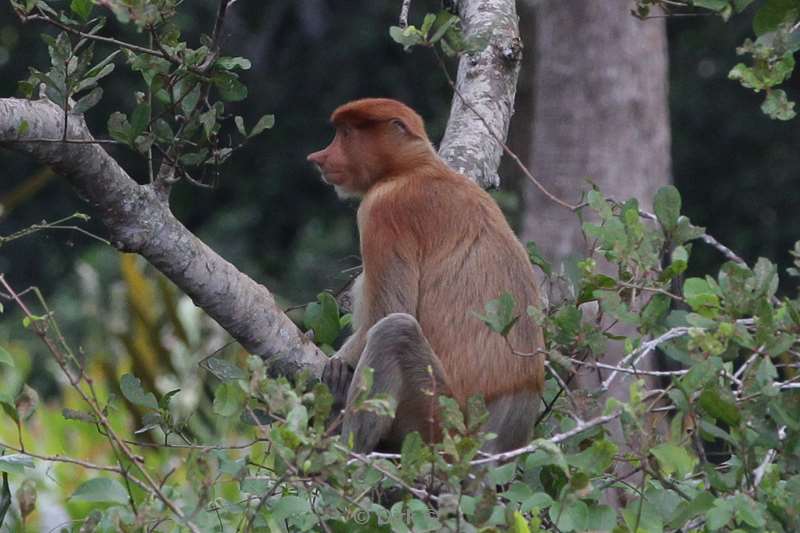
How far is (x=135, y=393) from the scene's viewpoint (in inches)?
103

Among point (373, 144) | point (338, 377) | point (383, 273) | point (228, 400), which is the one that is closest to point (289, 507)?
point (228, 400)

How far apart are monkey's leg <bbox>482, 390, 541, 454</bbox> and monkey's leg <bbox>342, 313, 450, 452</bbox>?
158 millimetres

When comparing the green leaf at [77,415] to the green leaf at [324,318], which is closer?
the green leaf at [77,415]

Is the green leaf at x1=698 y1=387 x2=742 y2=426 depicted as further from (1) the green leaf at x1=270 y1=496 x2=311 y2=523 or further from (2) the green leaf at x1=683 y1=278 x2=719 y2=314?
(1) the green leaf at x1=270 y1=496 x2=311 y2=523

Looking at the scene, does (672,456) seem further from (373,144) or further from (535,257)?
(373,144)

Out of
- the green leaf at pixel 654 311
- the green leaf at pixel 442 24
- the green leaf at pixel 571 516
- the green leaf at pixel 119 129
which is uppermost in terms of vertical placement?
the green leaf at pixel 442 24

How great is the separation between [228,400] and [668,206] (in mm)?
981

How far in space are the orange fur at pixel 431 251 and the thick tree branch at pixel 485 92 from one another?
0.31 meters

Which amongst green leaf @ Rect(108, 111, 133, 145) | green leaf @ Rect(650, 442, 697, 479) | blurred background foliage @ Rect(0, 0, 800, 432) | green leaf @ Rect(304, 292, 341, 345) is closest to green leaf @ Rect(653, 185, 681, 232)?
green leaf @ Rect(650, 442, 697, 479)

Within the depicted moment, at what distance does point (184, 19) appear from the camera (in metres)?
12.3

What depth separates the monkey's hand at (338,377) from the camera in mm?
3309

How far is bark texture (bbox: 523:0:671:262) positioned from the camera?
279 inches

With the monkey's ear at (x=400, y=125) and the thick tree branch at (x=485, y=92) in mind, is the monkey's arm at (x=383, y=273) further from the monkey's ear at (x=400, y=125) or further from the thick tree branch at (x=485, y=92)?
the thick tree branch at (x=485, y=92)

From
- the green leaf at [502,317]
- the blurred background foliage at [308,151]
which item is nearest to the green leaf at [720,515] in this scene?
the green leaf at [502,317]
